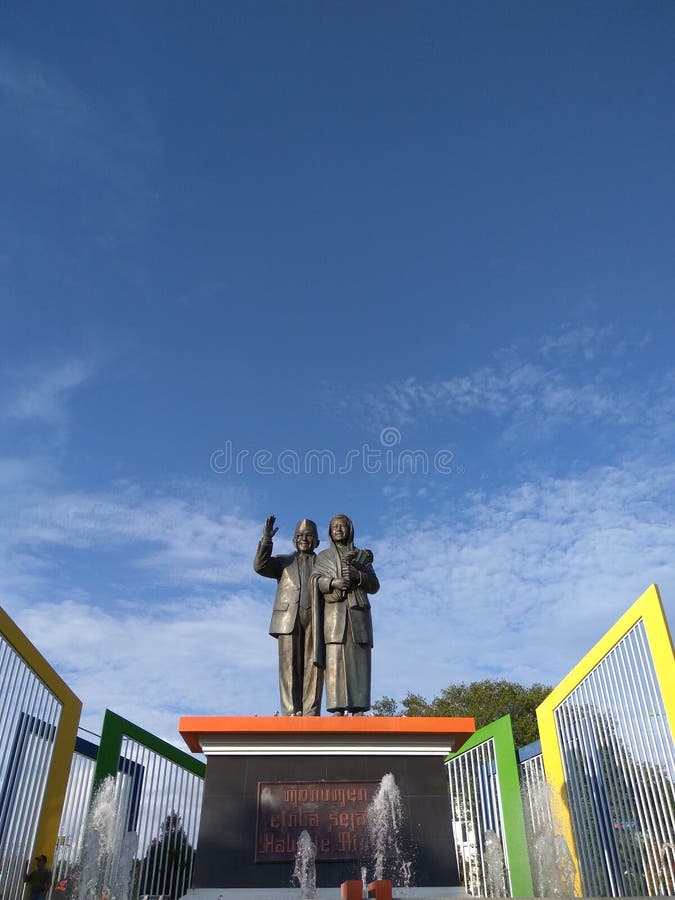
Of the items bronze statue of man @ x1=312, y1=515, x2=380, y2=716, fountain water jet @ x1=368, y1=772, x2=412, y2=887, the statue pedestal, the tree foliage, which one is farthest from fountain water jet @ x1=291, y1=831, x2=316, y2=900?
the tree foliage

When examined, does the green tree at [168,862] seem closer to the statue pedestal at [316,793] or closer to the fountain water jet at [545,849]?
the statue pedestal at [316,793]

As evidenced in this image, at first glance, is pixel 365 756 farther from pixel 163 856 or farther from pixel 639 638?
pixel 163 856

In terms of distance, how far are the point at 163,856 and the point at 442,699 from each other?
19.3m

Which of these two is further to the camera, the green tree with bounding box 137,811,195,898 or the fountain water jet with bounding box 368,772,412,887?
the green tree with bounding box 137,811,195,898

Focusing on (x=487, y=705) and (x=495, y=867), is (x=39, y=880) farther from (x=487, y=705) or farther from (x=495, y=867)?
(x=487, y=705)

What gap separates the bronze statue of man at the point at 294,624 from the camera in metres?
8.51

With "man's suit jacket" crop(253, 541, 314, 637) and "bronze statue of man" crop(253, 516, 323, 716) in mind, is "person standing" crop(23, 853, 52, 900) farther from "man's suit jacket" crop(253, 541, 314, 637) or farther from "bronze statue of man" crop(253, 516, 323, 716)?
"man's suit jacket" crop(253, 541, 314, 637)

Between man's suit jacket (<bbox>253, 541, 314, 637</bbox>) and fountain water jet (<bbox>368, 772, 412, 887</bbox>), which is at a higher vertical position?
man's suit jacket (<bbox>253, 541, 314, 637</bbox>)

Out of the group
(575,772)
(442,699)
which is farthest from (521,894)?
(442,699)

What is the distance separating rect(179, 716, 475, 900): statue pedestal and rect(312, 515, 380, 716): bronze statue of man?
618mm

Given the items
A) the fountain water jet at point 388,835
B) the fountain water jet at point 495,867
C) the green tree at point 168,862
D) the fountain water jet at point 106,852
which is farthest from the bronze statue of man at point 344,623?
the green tree at point 168,862

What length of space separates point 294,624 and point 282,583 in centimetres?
63

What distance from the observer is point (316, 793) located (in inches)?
288

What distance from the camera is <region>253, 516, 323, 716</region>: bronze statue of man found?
27.9ft
